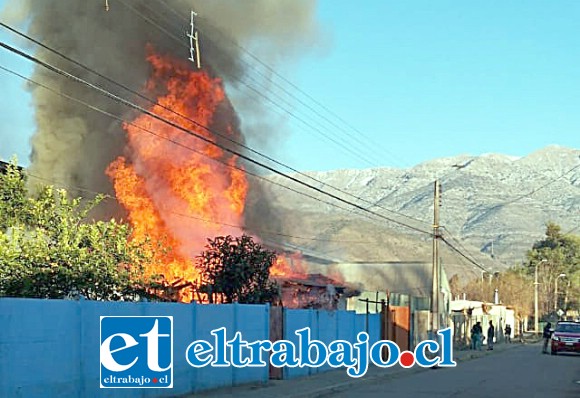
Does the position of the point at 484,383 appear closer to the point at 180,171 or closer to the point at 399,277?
the point at 180,171

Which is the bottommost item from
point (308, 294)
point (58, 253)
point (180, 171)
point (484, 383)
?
point (484, 383)

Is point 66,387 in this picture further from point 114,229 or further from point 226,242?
point 226,242

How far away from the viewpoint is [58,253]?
21.5 m

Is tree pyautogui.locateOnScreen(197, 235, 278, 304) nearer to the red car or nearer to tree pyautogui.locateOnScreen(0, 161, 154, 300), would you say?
tree pyautogui.locateOnScreen(0, 161, 154, 300)

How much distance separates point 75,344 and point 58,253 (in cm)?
593

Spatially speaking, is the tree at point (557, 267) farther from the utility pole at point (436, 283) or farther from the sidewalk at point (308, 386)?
the sidewalk at point (308, 386)

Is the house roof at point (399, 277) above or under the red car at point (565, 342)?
above

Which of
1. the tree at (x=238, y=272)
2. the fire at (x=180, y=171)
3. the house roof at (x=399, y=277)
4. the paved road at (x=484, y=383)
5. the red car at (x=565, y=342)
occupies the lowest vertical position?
the red car at (x=565, y=342)

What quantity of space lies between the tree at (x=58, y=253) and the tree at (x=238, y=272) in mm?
6074

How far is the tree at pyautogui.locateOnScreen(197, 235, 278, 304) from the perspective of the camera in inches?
1154

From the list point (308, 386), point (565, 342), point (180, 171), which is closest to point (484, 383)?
point (308, 386)

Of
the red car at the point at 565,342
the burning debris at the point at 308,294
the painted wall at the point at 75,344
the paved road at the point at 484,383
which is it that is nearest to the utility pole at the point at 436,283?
the paved road at the point at 484,383

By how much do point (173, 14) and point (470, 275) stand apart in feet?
379

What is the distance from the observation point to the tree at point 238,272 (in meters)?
29.3
